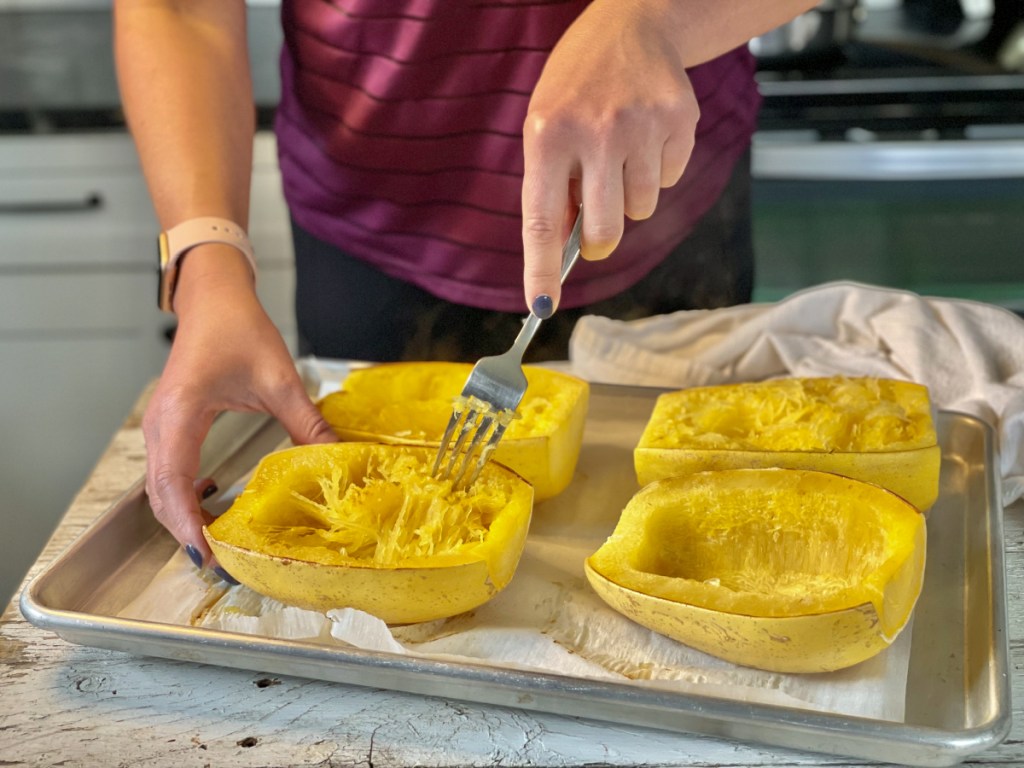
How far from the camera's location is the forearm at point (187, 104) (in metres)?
1.11

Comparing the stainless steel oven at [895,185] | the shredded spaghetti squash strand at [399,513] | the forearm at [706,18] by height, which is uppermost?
the forearm at [706,18]

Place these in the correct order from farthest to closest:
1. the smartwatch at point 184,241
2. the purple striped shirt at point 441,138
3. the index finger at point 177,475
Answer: the purple striped shirt at point 441,138 < the smartwatch at point 184,241 < the index finger at point 177,475

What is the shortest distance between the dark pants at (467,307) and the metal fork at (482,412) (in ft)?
1.39

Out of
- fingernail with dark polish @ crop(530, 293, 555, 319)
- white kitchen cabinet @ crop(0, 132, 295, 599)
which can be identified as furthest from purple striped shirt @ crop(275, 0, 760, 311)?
white kitchen cabinet @ crop(0, 132, 295, 599)

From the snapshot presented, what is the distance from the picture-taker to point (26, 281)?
6.95ft

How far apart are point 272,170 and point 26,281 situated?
52 cm

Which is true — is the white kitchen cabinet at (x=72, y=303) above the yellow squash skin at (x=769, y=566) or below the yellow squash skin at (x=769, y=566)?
below

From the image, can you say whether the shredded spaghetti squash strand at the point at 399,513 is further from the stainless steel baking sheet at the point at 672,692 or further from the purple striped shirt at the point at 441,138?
the purple striped shirt at the point at 441,138

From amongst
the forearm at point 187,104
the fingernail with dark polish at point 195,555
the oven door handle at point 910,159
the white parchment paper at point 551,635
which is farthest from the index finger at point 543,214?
the oven door handle at point 910,159

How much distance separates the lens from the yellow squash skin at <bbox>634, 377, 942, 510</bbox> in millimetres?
882

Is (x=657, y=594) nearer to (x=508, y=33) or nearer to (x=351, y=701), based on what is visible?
(x=351, y=701)

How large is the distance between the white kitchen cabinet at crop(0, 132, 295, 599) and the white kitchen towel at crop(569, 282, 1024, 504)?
1.05m

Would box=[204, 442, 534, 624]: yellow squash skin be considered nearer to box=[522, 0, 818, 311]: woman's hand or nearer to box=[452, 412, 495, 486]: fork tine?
box=[452, 412, 495, 486]: fork tine

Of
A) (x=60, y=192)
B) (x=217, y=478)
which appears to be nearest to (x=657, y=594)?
(x=217, y=478)
